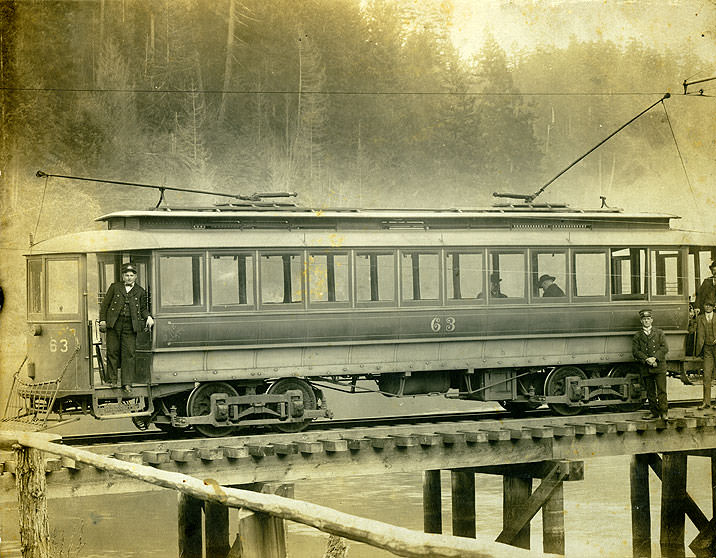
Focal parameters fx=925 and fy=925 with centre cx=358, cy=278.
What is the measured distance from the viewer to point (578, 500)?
2217 centimetres

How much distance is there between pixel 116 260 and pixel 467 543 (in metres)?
8.16

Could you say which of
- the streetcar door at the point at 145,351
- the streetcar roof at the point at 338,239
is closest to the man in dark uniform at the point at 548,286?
the streetcar roof at the point at 338,239

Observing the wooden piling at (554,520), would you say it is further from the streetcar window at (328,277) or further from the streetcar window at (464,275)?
the streetcar window at (328,277)

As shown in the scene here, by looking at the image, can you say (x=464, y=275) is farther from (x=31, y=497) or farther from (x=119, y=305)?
(x=31, y=497)

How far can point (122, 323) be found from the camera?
12.6 metres

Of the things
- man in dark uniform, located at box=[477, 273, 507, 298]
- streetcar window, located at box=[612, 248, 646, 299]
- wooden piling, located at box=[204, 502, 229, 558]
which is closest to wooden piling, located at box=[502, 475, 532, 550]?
man in dark uniform, located at box=[477, 273, 507, 298]

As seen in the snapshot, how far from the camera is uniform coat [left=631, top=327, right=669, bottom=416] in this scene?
1403cm

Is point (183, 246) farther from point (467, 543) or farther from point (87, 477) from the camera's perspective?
point (467, 543)

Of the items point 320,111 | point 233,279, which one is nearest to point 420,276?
point 233,279

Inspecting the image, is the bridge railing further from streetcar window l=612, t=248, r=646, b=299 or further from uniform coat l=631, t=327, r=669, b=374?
streetcar window l=612, t=248, r=646, b=299

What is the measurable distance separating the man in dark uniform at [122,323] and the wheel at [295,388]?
2.00 meters

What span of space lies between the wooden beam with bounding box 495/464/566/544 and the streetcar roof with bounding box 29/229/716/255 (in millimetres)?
3592

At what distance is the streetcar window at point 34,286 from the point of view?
12883 millimetres

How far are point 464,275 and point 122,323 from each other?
203 inches
